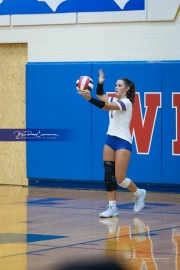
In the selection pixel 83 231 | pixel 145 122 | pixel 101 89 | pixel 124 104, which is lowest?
pixel 83 231

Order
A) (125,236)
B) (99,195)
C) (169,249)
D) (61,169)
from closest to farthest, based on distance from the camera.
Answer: (169,249) → (125,236) → (99,195) → (61,169)

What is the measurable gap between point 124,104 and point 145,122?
12.4 feet

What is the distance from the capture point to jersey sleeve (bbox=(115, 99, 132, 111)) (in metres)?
8.40

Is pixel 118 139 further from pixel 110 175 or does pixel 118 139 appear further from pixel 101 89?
pixel 101 89

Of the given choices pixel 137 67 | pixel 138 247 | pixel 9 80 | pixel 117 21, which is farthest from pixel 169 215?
pixel 9 80

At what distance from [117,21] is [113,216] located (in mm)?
4890

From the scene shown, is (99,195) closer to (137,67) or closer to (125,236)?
(137,67)

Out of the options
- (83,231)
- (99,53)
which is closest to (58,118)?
(99,53)

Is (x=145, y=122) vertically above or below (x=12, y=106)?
below

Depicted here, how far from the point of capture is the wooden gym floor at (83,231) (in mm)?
5688

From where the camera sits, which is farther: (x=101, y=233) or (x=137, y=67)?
(x=137, y=67)

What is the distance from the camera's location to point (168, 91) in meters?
12.0

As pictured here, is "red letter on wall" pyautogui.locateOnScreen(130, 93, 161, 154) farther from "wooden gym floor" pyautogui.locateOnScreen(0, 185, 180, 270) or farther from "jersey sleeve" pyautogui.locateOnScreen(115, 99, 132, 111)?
"jersey sleeve" pyautogui.locateOnScreen(115, 99, 132, 111)

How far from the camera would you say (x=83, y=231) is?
7.54 m
